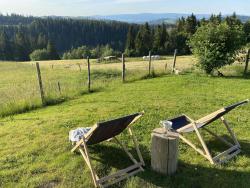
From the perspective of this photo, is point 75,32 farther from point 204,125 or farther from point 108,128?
point 108,128

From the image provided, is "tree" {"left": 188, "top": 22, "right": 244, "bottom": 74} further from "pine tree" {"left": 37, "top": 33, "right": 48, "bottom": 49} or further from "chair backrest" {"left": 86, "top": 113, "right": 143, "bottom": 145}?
"pine tree" {"left": 37, "top": 33, "right": 48, "bottom": 49}

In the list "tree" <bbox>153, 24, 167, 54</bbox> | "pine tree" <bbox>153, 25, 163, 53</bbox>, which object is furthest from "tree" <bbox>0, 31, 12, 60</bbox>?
"tree" <bbox>153, 24, 167, 54</bbox>

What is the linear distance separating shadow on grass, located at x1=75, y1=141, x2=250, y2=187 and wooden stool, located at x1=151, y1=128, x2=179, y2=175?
13 centimetres

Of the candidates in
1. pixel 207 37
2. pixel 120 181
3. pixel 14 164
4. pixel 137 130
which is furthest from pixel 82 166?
pixel 207 37

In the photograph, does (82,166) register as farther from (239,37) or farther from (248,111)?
(239,37)

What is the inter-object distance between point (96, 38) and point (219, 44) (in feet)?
440

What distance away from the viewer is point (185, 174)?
530cm

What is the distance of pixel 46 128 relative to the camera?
25.3 feet

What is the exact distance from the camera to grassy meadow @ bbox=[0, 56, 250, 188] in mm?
5199

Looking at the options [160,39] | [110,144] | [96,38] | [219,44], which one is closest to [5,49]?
[160,39]

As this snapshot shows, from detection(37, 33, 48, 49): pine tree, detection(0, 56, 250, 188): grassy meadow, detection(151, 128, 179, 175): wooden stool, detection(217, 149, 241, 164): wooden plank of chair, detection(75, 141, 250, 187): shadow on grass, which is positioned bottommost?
detection(37, 33, 48, 49): pine tree

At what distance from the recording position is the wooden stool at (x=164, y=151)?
16.7 ft

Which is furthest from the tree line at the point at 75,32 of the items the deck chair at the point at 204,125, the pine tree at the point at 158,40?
the deck chair at the point at 204,125

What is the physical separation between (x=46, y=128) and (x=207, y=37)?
1132 centimetres
